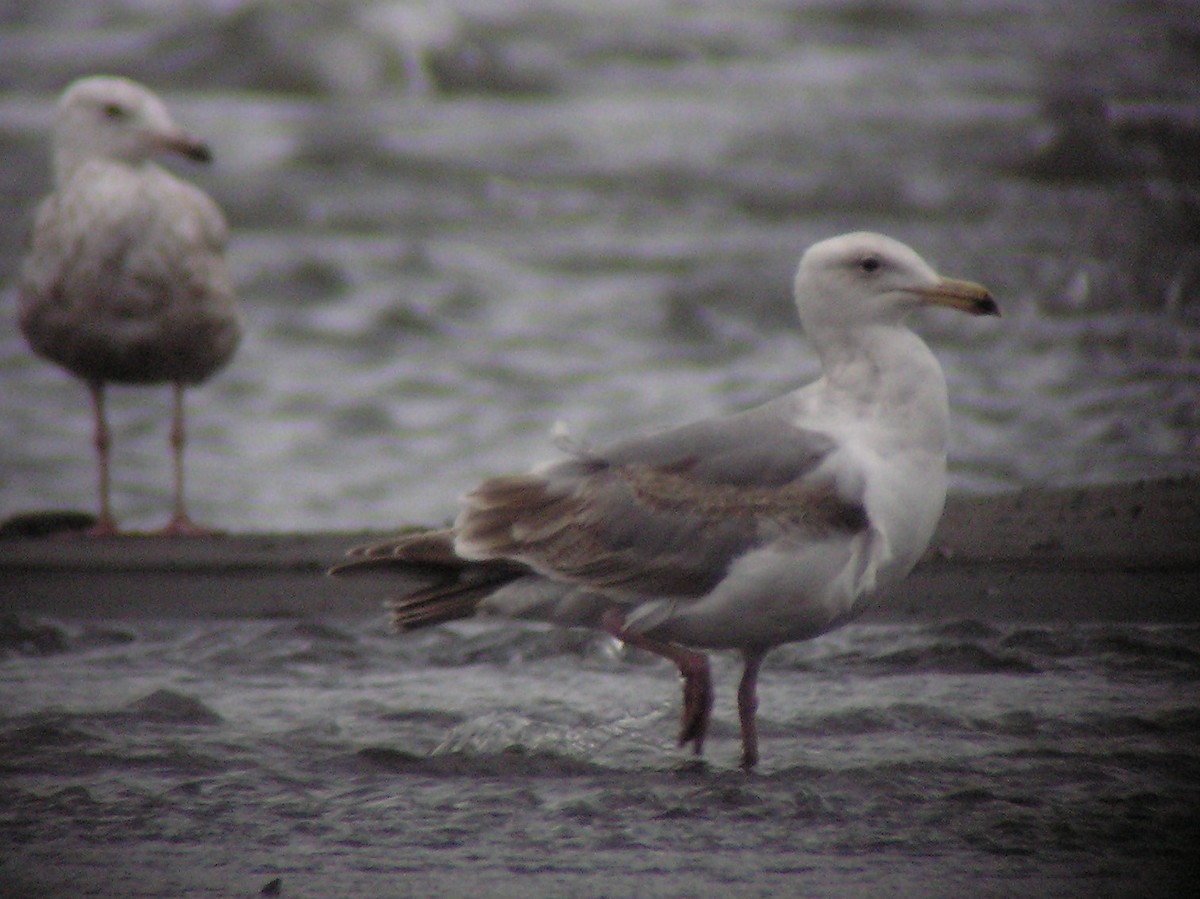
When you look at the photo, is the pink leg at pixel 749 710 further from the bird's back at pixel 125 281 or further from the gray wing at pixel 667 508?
the bird's back at pixel 125 281

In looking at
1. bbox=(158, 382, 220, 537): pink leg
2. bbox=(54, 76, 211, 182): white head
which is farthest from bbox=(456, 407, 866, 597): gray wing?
bbox=(54, 76, 211, 182): white head

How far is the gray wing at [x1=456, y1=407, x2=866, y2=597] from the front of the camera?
3.99 metres

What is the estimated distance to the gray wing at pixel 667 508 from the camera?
13.1ft

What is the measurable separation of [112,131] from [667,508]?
4.10m

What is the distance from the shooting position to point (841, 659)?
→ 4.88 meters

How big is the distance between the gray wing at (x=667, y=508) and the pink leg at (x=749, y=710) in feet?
0.87

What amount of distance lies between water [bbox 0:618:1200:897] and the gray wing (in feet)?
1.41

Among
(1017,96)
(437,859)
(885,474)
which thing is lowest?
(437,859)

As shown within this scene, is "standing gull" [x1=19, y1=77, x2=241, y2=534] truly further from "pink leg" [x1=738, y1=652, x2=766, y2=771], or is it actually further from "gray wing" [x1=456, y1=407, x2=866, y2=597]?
"pink leg" [x1=738, y1=652, x2=766, y2=771]

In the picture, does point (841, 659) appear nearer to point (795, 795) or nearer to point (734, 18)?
point (795, 795)

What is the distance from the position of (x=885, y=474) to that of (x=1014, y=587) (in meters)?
1.49

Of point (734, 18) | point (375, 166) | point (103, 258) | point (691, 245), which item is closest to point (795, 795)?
point (103, 258)

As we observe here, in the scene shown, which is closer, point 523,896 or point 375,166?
point 523,896

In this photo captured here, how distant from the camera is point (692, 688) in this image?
4.09 m
